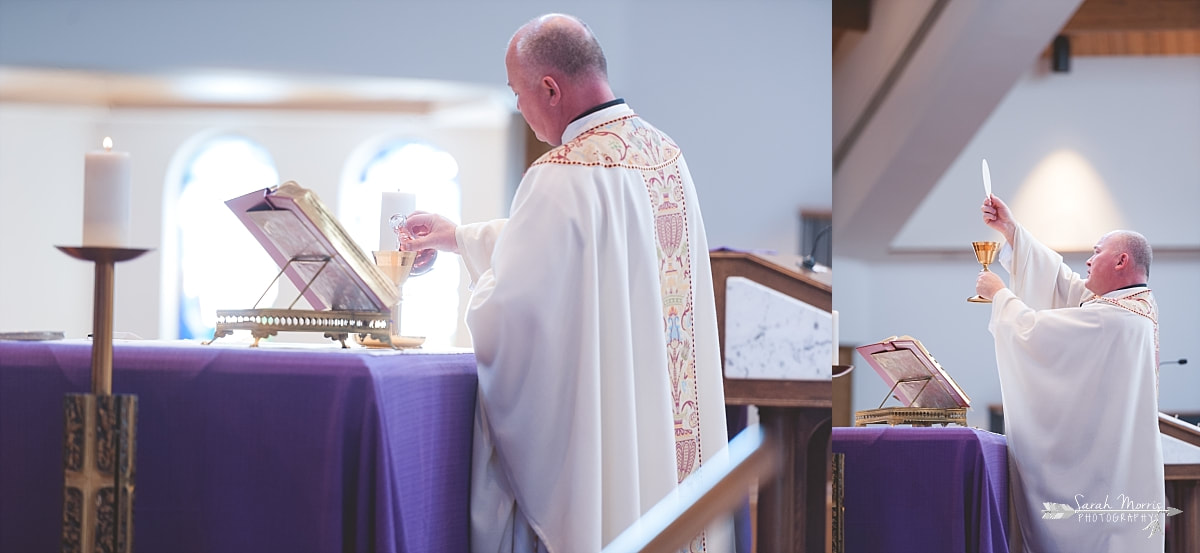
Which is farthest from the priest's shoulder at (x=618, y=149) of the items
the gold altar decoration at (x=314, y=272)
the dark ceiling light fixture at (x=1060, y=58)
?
the dark ceiling light fixture at (x=1060, y=58)

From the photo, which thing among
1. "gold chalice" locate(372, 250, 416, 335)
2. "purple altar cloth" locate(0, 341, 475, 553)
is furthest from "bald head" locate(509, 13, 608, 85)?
"purple altar cloth" locate(0, 341, 475, 553)

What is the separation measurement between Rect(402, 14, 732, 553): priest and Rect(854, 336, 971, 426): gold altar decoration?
128 centimetres

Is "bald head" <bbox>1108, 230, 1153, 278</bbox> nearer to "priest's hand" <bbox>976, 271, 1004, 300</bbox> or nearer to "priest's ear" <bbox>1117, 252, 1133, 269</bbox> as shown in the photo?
"priest's ear" <bbox>1117, 252, 1133, 269</bbox>

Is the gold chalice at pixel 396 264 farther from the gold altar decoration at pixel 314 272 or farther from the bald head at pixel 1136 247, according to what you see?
the bald head at pixel 1136 247

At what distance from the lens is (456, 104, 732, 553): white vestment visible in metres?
2.45

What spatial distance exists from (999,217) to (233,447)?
11.7 ft

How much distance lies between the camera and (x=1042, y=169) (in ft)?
17.9

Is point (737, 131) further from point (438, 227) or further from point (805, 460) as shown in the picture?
point (438, 227)

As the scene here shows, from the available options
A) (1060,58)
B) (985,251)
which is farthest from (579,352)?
(1060,58)

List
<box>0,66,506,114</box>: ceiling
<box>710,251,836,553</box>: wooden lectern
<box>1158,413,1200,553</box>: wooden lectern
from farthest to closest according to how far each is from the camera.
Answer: <box>0,66,506,114</box>: ceiling → <box>710,251,836,553</box>: wooden lectern → <box>1158,413,1200,553</box>: wooden lectern

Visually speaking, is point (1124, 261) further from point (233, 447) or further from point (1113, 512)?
point (233, 447)

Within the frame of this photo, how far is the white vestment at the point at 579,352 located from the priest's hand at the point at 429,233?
0.05 metres

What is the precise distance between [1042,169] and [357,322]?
13.4 ft

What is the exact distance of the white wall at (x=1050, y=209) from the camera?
14.3 ft
